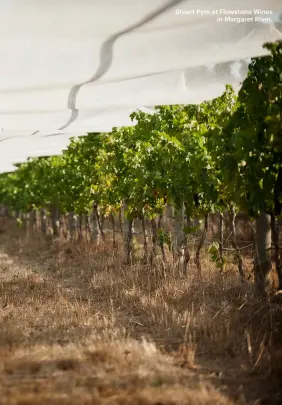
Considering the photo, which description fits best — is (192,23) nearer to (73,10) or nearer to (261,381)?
(73,10)

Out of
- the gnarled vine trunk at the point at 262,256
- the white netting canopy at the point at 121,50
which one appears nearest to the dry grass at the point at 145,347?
the gnarled vine trunk at the point at 262,256

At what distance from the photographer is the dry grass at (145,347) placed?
2.79m

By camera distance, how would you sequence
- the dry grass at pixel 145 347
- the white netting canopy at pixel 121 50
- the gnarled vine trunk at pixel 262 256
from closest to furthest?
the dry grass at pixel 145 347, the white netting canopy at pixel 121 50, the gnarled vine trunk at pixel 262 256

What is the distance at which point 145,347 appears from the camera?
3408 millimetres

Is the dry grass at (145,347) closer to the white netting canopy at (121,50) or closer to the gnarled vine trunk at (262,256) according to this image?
the gnarled vine trunk at (262,256)

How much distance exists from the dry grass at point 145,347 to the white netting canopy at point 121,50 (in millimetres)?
2327

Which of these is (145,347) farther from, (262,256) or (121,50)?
(121,50)

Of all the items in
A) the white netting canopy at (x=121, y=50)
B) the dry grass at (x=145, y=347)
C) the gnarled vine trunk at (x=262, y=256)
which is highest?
the white netting canopy at (x=121, y=50)

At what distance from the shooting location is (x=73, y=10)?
3000mm

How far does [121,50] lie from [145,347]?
243cm

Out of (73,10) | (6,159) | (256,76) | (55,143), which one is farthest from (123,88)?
(6,159)

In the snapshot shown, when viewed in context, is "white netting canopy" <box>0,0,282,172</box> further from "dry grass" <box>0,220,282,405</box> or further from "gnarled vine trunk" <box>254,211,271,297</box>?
"dry grass" <box>0,220,282,405</box>

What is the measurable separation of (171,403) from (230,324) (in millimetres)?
1556

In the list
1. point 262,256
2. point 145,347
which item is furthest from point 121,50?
point 262,256
